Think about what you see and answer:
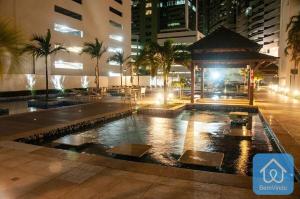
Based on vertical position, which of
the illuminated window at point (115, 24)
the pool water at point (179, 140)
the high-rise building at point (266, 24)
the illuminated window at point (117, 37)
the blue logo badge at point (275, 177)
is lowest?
the pool water at point (179, 140)

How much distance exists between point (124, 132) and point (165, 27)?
108 m

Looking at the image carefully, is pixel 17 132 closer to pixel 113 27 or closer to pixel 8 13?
pixel 8 13

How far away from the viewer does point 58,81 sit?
27188 millimetres

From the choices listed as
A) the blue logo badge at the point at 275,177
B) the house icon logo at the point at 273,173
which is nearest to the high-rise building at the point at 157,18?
the blue logo badge at the point at 275,177

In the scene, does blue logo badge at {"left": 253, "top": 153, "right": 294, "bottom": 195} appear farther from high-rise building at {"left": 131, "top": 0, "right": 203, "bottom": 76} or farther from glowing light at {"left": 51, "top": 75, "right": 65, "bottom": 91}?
high-rise building at {"left": 131, "top": 0, "right": 203, "bottom": 76}

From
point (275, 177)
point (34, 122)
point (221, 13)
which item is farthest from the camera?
point (221, 13)

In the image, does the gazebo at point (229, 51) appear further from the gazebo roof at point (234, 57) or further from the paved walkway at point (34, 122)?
the paved walkway at point (34, 122)

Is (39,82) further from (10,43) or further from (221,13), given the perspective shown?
(221,13)

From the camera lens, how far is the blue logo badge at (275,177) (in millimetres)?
4254

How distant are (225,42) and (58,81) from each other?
16.9 meters

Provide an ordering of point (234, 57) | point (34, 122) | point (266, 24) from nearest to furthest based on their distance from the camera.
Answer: point (34, 122)
point (234, 57)
point (266, 24)

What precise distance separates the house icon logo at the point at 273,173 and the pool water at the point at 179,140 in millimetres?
824

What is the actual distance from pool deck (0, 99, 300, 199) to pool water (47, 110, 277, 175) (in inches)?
56.1

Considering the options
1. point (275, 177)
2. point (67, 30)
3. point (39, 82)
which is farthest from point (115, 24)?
point (275, 177)
